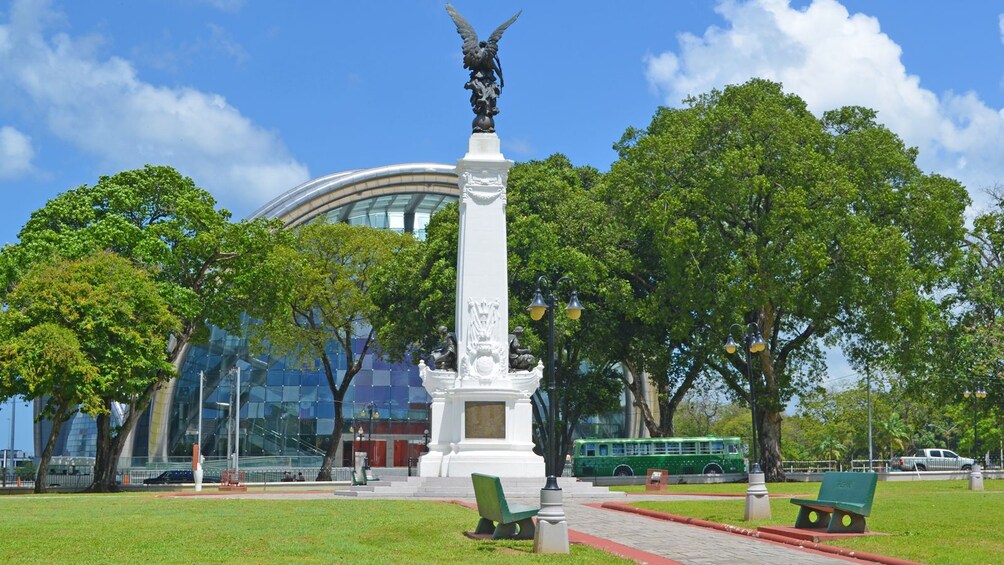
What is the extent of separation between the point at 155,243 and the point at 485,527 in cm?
3060

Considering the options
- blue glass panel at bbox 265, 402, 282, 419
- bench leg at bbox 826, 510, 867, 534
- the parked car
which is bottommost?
the parked car

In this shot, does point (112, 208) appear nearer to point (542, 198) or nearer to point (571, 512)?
point (542, 198)

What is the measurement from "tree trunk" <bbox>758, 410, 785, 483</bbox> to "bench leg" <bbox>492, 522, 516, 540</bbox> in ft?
99.7

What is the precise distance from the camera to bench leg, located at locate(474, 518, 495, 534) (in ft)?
52.4

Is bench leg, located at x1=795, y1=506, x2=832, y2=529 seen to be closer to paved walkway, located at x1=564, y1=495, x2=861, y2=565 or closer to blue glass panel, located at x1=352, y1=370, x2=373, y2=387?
paved walkway, located at x1=564, y1=495, x2=861, y2=565

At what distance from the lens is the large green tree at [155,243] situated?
42.1 meters

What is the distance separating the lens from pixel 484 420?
106 ft

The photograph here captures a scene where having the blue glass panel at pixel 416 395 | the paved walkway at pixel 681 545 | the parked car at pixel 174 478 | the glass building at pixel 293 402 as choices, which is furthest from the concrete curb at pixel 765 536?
the blue glass panel at pixel 416 395

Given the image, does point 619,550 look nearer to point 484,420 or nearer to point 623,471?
point 484,420

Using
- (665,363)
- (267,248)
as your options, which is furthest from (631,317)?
(267,248)

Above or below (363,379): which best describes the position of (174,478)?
below

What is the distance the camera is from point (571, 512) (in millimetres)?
22922

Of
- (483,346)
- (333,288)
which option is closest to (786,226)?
(483,346)

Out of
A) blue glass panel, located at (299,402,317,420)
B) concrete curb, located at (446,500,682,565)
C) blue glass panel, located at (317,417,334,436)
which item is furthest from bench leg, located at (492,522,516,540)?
blue glass panel, located at (299,402,317,420)
